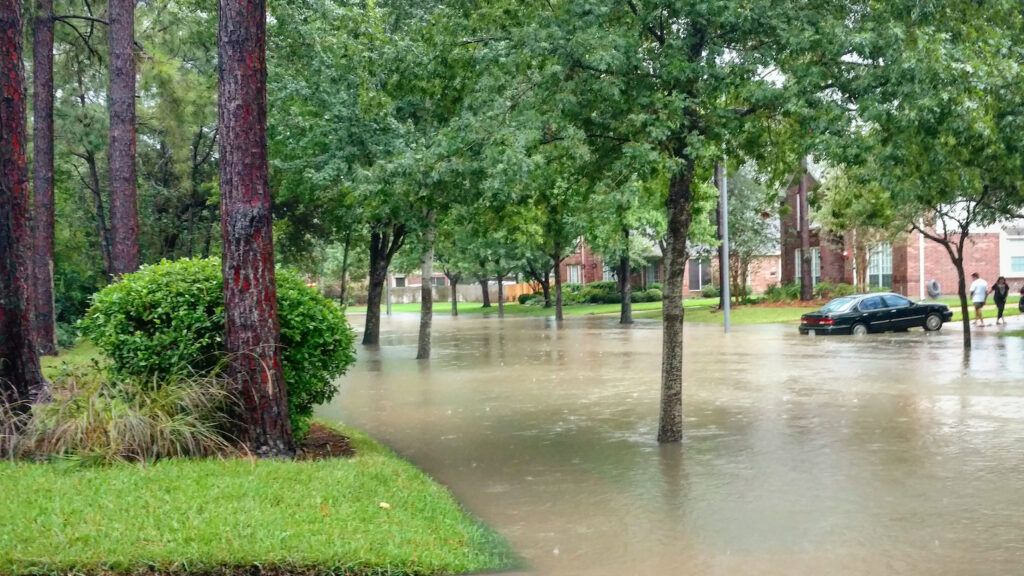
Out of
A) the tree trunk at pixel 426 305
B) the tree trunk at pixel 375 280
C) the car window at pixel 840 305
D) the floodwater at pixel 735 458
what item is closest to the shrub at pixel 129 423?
the floodwater at pixel 735 458

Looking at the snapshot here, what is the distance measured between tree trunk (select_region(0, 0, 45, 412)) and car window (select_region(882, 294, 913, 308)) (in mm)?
26003

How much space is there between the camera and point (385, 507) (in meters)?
6.52

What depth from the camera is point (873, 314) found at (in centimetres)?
2811

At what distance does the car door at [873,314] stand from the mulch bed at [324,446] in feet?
72.5

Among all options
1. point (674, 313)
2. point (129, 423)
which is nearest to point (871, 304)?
point (674, 313)

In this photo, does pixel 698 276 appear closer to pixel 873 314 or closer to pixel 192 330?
pixel 873 314

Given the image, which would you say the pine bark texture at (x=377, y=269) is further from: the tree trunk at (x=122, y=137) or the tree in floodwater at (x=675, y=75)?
the tree in floodwater at (x=675, y=75)

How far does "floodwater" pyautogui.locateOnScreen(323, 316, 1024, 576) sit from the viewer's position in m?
6.33

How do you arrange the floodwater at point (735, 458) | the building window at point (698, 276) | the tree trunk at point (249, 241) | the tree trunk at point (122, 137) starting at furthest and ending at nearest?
the building window at point (698, 276)
the tree trunk at point (122, 137)
the tree trunk at point (249, 241)
the floodwater at point (735, 458)

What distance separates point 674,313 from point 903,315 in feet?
68.9

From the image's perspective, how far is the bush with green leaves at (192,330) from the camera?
8445 millimetres

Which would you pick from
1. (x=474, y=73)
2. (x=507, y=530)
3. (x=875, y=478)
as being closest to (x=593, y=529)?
(x=507, y=530)

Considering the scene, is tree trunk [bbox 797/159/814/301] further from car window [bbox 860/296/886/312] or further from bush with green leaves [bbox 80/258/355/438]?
bush with green leaves [bbox 80/258/355/438]

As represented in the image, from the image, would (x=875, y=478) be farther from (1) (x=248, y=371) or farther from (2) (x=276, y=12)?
(2) (x=276, y=12)
